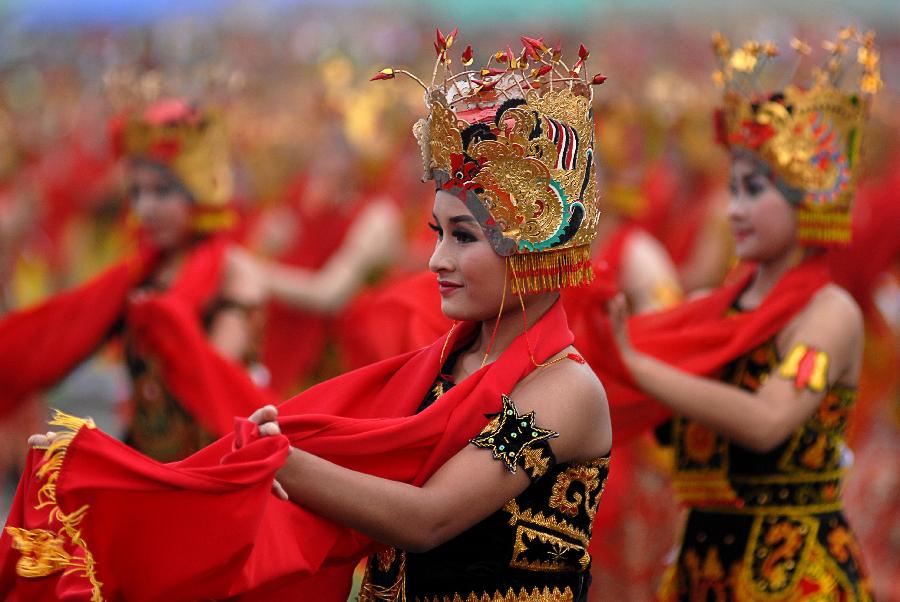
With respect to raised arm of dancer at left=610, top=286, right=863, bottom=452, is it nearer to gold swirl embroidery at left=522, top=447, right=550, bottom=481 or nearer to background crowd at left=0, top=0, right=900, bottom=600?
gold swirl embroidery at left=522, top=447, right=550, bottom=481

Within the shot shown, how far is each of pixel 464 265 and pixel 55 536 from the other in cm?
102

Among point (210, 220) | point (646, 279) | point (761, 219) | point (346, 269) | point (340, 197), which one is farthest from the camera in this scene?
point (340, 197)

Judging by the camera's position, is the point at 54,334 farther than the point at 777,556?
Yes

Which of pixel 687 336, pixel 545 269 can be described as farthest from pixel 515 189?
pixel 687 336

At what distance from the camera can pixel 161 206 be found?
6.26m

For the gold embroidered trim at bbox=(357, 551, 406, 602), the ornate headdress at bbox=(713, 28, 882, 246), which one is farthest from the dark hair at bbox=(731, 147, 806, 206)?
the gold embroidered trim at bbox=(357, 551, 406, 602)

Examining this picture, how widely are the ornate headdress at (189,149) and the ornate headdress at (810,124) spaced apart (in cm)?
236

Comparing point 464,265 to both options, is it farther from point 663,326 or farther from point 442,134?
point 663,326

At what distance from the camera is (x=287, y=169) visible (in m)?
14.4

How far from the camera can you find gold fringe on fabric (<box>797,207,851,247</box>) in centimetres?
475

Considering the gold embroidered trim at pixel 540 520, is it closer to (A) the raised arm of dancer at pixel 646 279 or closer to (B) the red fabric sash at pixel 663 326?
(B) the red fabric sash at pixel 663 326

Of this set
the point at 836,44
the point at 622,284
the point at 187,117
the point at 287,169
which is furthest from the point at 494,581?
the point at 287,169

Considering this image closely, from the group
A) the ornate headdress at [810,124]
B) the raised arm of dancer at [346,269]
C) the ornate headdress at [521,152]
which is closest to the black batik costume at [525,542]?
the ornate headdress at [521,152]

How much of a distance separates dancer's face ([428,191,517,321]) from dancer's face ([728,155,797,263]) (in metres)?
1.63
